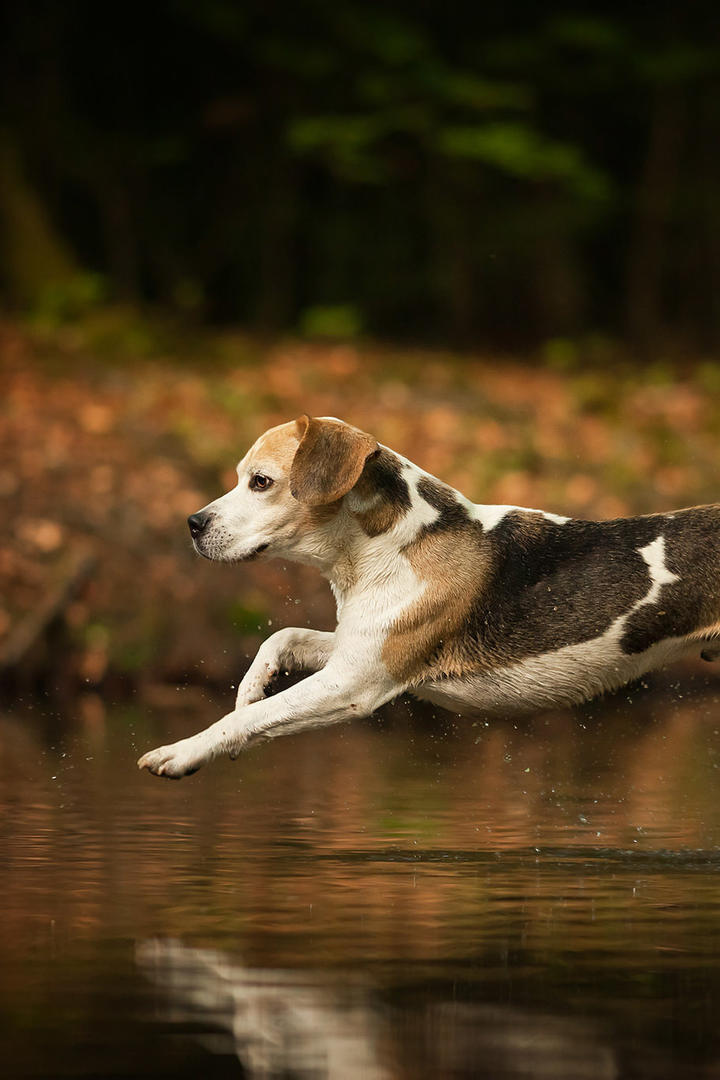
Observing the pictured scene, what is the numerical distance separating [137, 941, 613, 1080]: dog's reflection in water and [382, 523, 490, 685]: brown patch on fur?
221 centimetres

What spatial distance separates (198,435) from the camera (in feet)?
56.9

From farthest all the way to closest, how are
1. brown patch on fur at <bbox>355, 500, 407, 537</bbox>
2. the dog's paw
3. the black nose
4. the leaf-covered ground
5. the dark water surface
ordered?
1. the leaf-covered ground
2. brown patch on fur at <bbox>355, 500, 407, 537</bbox>
3. the black nose
4. the dog's paw
5. the dark water surface

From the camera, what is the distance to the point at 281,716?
756 centimetres

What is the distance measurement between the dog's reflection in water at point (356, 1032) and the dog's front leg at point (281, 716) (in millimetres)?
1720

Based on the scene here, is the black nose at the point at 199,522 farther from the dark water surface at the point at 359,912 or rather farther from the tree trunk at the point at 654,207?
the tree trunk at the point at 654,207

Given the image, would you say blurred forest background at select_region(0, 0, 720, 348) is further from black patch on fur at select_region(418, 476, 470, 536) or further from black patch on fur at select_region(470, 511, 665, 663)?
black patch on fur at select_region(470, 511, 665, 663)

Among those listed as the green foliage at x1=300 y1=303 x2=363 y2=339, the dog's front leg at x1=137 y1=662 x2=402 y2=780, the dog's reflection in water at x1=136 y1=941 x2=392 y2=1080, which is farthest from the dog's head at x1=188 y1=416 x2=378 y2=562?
the green foliage at x1=300 y1=303 x2=363 y2=339

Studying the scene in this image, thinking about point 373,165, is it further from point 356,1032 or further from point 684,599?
point 356,1032

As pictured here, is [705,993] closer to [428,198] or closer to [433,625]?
[433,625]

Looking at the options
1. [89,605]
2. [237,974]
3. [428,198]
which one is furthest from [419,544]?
[428,198]

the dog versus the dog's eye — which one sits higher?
the dog's eye

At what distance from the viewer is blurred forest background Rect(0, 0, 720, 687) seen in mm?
15523

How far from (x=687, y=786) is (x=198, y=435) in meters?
8.20

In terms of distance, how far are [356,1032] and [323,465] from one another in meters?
3.02
